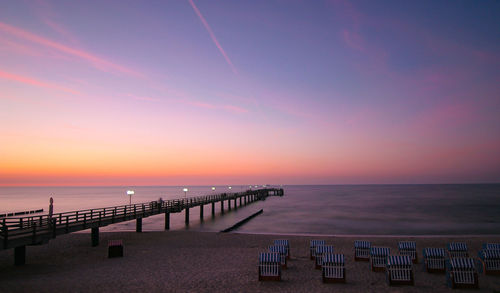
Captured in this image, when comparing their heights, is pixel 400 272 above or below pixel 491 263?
above

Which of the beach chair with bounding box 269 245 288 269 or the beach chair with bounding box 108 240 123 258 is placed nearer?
the beach chair with bounding box 269 245 288 269

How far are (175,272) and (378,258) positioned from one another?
8.39m

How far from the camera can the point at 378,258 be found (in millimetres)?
14203

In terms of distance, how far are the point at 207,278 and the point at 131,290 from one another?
2.87 m

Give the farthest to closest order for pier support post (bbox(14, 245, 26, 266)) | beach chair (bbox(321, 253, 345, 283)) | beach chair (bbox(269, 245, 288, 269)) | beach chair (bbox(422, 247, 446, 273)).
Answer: pier support post (bbox(14, 245, 26, 266)) < beach chair (bbox(269, 245, 288, 269)) < beach chair (bbox(422, 247, 446, 273)) < beach chair (bbox(321, 253, 345, 283))

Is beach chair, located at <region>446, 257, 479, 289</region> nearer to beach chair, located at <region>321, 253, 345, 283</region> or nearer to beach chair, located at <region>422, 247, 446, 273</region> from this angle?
beach chair, located at <region>422, 247, 446, 273</region>

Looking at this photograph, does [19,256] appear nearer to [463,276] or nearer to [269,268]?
[269,268]

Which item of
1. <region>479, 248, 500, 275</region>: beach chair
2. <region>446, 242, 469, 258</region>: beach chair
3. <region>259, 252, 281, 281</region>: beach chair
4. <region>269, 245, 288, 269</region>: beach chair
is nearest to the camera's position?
<region>259, 252, 281, 281</region>: beach chair

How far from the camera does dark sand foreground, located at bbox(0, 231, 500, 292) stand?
1183 cm

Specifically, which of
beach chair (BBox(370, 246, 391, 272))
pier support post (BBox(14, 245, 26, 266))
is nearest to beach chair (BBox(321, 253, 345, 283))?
beach chair (BBox(370, 246, 391, 272))

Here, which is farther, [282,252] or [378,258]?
[282,252]

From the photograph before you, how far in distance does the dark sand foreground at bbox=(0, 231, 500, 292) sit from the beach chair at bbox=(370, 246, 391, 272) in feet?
1.39

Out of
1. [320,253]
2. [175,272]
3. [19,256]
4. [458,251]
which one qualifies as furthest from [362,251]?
[19,256]

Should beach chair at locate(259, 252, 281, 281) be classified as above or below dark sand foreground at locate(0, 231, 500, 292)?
above
